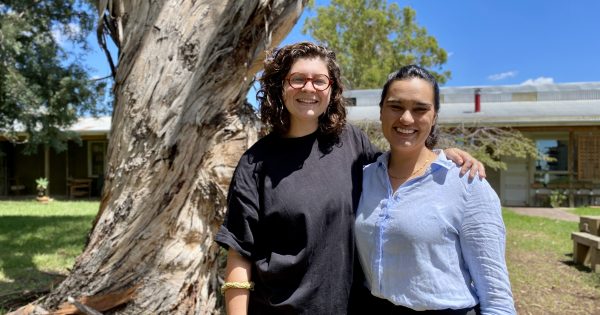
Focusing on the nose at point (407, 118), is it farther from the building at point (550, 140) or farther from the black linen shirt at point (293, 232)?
the building at point (550, 140)

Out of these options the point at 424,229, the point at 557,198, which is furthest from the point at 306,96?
the point at 557,198

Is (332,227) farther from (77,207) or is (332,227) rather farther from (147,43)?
(77,207)

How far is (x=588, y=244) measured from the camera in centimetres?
677

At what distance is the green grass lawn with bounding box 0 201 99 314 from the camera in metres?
5.72

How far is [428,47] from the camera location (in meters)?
30.5

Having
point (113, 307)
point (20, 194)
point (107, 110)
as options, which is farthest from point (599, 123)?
point (20, 194)

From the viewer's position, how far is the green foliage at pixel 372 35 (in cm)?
3005

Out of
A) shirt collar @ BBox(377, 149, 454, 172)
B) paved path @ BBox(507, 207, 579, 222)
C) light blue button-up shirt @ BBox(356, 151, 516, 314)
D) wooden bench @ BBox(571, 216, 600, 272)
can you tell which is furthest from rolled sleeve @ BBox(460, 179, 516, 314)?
paved path @ BBox(507, 207, 579, 222)

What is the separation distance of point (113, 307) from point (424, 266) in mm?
2503

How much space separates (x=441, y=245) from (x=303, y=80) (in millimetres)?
807

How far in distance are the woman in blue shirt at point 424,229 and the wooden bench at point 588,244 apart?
5.99m

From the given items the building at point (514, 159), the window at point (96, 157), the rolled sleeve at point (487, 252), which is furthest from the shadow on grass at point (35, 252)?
the window at point (96, 157)

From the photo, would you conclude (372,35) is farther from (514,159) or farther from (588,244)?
(588,244)

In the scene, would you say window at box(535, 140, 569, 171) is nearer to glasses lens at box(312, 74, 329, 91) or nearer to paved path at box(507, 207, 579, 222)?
paved path at box(507, 207, 579, 222)
